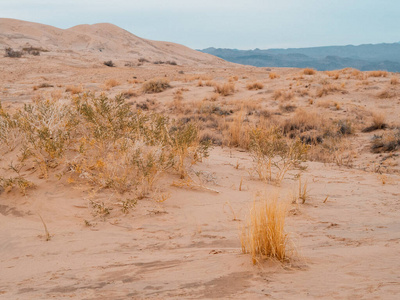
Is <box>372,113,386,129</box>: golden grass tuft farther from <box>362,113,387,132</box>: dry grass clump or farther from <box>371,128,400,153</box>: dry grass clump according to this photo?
<box>371,128,400,153</box>: dry grass clump

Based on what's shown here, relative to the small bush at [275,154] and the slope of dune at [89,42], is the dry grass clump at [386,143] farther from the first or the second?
the slope of dune at [89,42]

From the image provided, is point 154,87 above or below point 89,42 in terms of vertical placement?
below

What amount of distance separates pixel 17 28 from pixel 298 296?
2039 inches

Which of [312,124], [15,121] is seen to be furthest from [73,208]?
[312,124]

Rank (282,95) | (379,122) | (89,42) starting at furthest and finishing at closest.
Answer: (89,42), (282,95), (379,122)

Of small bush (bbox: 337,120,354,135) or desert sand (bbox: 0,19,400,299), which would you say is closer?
desert sand (bbox: 0,19,400,299)

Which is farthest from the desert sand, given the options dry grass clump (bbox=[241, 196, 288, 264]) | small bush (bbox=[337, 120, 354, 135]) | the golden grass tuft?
the golden grass tuft

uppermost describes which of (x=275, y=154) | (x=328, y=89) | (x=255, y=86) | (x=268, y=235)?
(x=255, y=86)

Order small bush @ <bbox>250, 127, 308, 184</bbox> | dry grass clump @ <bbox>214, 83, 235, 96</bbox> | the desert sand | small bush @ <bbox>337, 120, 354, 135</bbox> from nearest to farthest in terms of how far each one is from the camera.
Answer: the desert sand, small bush @ <bbox>250, 127, 308, 184</bbox>, small bush @ <bbox>337, 120, 354, 135</bbox>, dry grass clump @ <bbox>214, 83, 235, 96</bbox>

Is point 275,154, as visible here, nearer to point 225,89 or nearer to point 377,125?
point 377,125

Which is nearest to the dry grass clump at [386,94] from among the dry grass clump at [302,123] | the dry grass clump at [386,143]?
the dry grass clump at [302,123]

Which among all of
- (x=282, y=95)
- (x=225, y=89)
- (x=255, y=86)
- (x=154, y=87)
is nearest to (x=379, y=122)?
(x=282, y=95)

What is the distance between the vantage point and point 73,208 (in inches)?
161

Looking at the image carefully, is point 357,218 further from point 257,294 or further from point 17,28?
point 17,28
